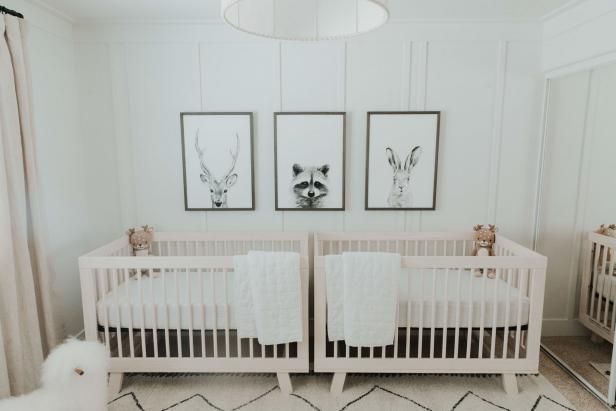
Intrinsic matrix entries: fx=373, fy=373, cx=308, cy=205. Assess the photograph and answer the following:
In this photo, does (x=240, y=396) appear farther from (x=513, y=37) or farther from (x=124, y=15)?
(x=513, y=37)

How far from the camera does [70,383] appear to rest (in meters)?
1.54

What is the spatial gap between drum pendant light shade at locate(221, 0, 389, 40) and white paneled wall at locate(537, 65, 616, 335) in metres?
1.66

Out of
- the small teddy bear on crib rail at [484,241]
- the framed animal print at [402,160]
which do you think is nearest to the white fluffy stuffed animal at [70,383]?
the framed animal print at [402,160]

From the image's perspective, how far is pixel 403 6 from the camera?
2223 mm

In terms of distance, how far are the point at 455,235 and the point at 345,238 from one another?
0.76 m

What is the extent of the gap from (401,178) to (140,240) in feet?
5.95

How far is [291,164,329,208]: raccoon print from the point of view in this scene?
2.58 m

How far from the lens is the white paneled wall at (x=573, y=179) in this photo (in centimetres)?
205

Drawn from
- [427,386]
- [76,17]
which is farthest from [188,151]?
[427,386]

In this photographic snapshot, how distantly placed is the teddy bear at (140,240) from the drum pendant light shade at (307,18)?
69.7 inches

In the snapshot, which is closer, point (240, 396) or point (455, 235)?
point (240, 396)

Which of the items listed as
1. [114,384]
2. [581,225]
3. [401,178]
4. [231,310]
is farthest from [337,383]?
[581,225]

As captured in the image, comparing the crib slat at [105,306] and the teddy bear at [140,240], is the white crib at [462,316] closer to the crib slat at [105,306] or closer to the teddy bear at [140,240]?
the crib slat at [105,306]

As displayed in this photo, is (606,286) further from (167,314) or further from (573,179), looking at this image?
(167,314)
